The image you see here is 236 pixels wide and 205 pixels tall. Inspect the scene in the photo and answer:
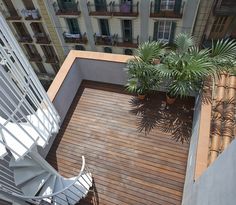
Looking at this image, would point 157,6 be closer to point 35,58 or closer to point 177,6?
point 177,6

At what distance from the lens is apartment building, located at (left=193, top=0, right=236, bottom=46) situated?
857cm

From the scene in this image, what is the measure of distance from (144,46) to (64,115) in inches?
109

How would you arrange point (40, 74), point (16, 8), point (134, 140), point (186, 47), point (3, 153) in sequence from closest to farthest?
point (3, 153)
point (186, 47)
point (134, 140)
point (16, 8)
point (40, 74)

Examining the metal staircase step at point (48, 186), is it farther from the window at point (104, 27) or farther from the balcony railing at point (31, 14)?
the balcony railing at point (31, 14)

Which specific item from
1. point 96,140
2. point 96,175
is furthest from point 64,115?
point 96,175

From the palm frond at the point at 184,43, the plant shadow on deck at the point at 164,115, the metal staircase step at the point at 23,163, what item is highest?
the palm frond at the point at 184,43

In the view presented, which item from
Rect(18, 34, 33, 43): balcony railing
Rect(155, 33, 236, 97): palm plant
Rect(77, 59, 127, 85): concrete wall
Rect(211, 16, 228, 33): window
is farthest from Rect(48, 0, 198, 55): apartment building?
Rect(155, 33, 236, 97): palm plant

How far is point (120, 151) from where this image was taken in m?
4.88

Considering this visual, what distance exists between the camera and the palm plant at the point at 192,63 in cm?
419

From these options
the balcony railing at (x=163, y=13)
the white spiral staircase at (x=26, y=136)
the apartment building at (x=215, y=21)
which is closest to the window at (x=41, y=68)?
the balcony railing at (x=163, y=13)

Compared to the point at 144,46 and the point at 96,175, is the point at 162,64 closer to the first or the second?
the point at 144,46

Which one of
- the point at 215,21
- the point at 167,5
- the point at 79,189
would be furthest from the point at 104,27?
the point at 79,189

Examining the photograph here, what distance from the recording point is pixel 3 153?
9.58 ft

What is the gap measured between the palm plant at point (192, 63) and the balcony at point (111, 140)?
3.61ft
